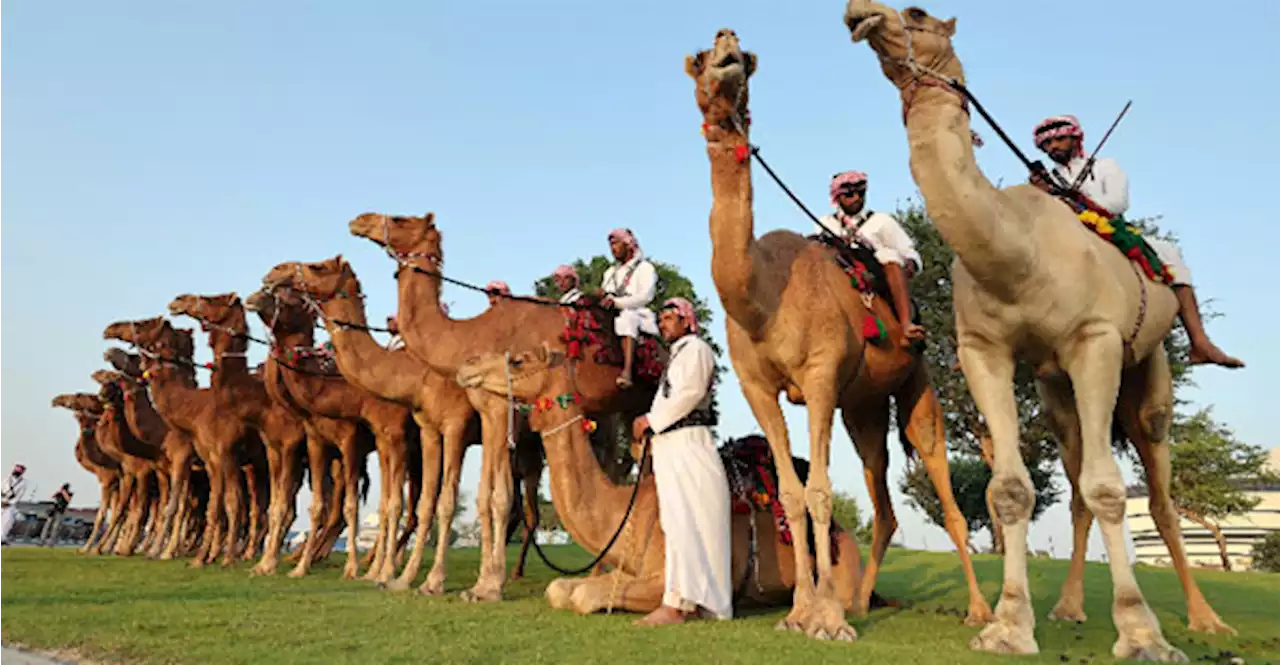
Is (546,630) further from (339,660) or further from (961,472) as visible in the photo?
(961,472)

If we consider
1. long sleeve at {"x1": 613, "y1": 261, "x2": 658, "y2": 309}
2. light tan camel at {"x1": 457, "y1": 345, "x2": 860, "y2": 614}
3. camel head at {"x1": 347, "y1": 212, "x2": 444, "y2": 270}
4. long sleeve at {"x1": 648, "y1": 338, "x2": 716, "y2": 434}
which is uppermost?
camel head at {"x1": 347, "y1": 212, "x2": 444, "y2": 270}

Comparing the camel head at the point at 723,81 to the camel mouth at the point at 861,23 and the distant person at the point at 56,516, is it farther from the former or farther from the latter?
the distant person at the point at 56,516

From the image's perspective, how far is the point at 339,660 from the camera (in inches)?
192

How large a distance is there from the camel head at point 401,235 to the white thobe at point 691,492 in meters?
5.07

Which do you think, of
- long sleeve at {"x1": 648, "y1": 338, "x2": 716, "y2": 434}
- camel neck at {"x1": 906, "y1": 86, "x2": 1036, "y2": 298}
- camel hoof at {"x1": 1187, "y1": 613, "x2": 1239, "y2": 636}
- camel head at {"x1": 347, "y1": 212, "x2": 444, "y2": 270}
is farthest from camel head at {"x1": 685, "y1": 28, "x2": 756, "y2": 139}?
camel head at {"x1": 347, "y1": 212, "x2": 444, "y2": 270}

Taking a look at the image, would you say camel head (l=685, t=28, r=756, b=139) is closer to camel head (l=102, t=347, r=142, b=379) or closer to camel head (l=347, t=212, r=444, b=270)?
camel head (l=347, t=212, r=444, b=270)

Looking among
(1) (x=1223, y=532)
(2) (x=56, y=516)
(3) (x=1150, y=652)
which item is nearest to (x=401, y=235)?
(3) (x=1150, y=652)

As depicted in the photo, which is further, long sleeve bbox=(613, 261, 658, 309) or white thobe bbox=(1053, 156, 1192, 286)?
long sleeve bbox=(613, 261, 658, 309)

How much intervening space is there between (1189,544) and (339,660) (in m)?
58.3

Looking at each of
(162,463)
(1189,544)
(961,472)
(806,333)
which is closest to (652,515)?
(806,333)

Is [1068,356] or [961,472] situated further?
[961,472]

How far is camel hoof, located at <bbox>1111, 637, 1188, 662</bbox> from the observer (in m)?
4.98

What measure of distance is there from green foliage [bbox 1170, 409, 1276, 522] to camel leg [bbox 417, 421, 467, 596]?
23.5m

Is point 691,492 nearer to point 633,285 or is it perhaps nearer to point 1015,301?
point 1015,301
